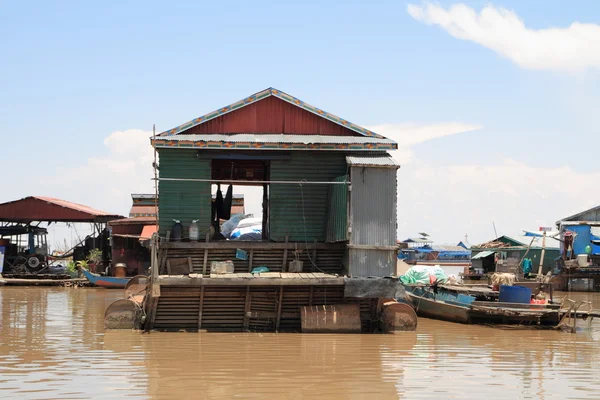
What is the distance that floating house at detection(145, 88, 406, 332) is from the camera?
1677 cm

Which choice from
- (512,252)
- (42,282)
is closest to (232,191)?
(42,282)

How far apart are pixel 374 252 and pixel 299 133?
4099 mm

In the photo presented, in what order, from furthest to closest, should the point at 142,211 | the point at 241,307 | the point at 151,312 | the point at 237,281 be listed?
1. the point at 142,211
2. the point at 241,307
3. the point at 151,312
4. the point at 237,281

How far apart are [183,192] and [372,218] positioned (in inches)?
191

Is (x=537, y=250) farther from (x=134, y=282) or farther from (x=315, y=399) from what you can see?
(x=315, y=399)

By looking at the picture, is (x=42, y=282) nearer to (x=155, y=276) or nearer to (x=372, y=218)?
(x=155, y=276)

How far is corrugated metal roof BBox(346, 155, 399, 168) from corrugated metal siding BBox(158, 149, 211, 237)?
378 centimetres

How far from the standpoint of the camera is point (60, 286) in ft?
117

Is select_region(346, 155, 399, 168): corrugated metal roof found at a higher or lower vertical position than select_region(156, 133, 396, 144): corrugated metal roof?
lower

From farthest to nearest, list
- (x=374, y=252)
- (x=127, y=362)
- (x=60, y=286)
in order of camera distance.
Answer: (x=60, y=286)
(x=374, y=252)
(x=127, y=362)

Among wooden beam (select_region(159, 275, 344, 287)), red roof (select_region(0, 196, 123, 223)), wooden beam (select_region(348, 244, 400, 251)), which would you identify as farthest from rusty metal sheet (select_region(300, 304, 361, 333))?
red roof (select_region(0, 196, 123, 223))

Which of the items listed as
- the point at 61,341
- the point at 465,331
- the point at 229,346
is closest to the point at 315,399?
the point at 229,346

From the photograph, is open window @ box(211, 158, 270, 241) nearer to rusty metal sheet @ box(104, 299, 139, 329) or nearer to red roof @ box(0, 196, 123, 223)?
rusty metal sheet @ box(104, 299, 139, 329)

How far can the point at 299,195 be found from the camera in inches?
733
